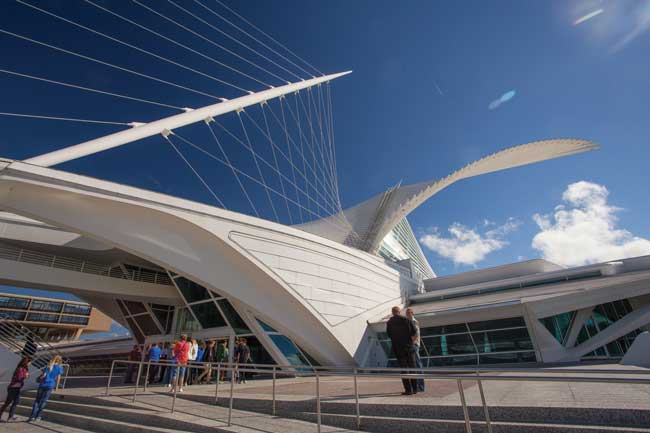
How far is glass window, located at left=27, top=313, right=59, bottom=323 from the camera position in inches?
2537

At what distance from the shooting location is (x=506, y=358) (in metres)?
18.9

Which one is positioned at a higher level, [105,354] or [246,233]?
[246,233]

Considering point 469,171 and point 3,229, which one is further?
point 469,171

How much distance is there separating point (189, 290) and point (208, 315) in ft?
6.26

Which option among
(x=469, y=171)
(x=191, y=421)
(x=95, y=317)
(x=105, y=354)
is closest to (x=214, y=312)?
(x=191, y=421)

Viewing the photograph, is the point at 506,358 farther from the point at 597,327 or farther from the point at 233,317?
the point at 233,317

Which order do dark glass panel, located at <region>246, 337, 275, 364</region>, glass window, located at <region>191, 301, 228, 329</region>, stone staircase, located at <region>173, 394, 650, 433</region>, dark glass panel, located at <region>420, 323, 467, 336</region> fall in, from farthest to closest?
dark glass panel, located at <region>420, 323, 467, 336</region>
glass window, located at <region>191, 301, 228, 329</region>
dark glass panel, located at <region>246, 337, 275, 364</region>
stone staircase, located at <region>173, 394, 650, 433</region>

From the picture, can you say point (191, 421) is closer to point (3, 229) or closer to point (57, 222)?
point (57, 222)

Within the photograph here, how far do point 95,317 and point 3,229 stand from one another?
6469 cm

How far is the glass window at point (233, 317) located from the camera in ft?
61.0

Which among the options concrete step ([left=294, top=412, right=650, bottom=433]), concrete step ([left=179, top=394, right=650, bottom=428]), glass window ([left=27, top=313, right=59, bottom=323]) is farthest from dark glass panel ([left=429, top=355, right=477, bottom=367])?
glass window ([left=27, top=313, right=59, bottom=323])

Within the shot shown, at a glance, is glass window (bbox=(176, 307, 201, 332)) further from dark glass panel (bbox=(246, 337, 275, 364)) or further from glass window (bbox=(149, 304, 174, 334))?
dark glass panel (bbox=(246, 337, 275, 364))

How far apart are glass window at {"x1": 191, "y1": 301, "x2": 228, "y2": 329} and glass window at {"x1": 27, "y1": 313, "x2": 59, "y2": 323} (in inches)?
2553

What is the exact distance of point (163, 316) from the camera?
23.9 meters
